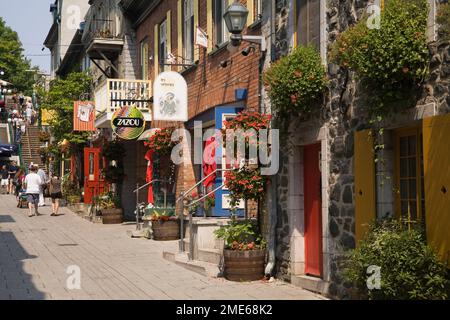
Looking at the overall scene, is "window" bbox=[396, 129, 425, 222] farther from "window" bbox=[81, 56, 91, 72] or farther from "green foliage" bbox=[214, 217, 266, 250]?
"window" bbox=[81, 56, 91, 72]

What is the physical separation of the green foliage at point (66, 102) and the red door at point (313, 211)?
65.3 ft

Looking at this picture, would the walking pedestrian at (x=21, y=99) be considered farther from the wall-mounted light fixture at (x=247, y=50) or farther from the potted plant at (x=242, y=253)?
the potted plant at (x=242, y=253)

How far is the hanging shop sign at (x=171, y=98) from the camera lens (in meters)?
15.6

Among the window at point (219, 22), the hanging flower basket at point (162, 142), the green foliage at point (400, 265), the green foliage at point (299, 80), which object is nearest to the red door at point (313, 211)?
the green foliage at point (299, 80)

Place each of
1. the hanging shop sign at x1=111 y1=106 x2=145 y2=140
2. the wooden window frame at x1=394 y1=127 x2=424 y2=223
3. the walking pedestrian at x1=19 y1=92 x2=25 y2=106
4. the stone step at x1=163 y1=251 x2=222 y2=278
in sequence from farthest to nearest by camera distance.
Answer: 1. the walking pedestrian at x1=19 y1=92 x2=25 y2=106
2. the hanging shop sign at x1=111 y1=106 x2=145 y2=140
3. the stone step at x1=163 y1=251 x2=222 y2=278
4. the wooden window frame at x1=394 y1=127 x2=424 y2=223

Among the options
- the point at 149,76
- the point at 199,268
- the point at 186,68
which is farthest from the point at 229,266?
the point at 149,76

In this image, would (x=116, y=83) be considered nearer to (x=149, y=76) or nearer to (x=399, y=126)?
(x=149, y=76)

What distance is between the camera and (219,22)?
46.5 ft

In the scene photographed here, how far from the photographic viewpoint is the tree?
6184cm

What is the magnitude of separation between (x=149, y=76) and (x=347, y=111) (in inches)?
497

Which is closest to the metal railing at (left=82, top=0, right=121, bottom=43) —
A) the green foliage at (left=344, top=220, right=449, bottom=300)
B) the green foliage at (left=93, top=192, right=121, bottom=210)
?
the green foliage at (left=93, top=192, right=121, bottom=210)

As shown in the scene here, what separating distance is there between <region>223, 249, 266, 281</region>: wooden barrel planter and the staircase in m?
40.9

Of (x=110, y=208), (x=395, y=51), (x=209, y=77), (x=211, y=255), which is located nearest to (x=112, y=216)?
(x=110, y=208)

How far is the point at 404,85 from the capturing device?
7020 mm
